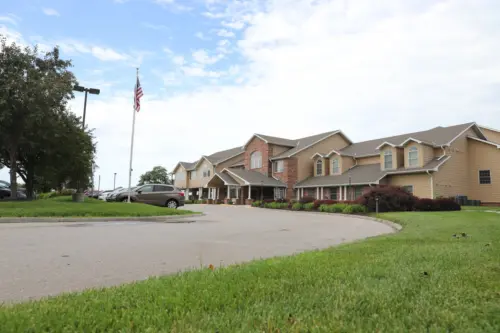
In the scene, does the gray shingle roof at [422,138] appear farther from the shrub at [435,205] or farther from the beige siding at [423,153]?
the shrub at [435,205]

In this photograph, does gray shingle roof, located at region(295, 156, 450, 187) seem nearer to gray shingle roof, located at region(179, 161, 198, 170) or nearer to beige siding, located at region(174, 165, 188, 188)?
gray shingle roof, located at region(179, 161, 198, 170)

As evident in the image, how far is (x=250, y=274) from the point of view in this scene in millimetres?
4672

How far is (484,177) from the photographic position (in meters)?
31.2

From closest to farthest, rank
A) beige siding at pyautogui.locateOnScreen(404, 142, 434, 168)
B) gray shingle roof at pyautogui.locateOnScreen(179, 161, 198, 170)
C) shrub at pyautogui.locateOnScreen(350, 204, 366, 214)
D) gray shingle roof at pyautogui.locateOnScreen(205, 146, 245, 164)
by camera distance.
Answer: shrub at pyautogui.locateOnScreen(350, 204, 366, 214)
beige siding at pyautogui.locateOnScreen(404, 142, 434, 168)
gray shingle roof at pyautogui.locateOnScreen(205, 146, 245, 164)
gray shingle roof at pyautogui.locateOnScreen(179, 161, 198, 170)

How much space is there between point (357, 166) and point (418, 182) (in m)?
9.33

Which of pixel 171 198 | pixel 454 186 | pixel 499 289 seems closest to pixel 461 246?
pixel 499 289

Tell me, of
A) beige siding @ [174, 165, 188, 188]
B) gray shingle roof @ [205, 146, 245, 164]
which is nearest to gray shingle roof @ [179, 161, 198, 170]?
beige siding @ [174, 165, 188, 188]

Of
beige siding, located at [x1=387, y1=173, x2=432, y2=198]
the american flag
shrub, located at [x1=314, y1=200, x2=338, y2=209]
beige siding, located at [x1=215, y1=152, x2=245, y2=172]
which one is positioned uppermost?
the american flag

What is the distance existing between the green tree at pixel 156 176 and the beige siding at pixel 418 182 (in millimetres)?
64113

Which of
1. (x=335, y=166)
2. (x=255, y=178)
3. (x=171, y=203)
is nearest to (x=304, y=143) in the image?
(x=335, y=166)

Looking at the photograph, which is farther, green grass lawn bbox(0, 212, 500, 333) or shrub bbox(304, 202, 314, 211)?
shrub bbox(304, 202, 314, 211)

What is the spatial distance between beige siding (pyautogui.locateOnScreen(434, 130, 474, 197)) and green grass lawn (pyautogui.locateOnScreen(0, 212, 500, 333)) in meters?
27.9

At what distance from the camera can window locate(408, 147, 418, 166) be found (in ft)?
105

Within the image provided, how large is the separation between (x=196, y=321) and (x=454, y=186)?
109 feet
